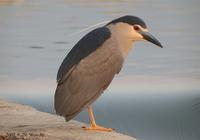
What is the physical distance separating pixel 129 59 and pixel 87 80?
150cm

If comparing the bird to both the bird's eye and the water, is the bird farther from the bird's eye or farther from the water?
the water

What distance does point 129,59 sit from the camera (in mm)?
3459

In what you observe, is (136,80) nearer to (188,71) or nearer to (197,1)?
(188,71)

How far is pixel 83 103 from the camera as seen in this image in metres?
1.94

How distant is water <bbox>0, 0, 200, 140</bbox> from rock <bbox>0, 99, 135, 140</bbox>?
85 cm

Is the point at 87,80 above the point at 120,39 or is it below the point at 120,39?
below

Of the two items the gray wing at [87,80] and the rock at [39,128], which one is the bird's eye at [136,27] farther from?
the rock at [39,128]

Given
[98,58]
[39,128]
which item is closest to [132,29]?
[98,58]

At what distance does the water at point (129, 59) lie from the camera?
338 cm

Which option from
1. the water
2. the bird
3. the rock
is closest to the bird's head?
the bird

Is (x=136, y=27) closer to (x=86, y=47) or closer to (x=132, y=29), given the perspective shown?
(x=132, y=29)

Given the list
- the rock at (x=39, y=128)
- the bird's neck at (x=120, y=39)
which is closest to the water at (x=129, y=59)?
the rock at (x=39, y=128)

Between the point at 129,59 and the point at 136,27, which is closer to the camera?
the point at 136,27

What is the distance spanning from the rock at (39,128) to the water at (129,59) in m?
0.85
